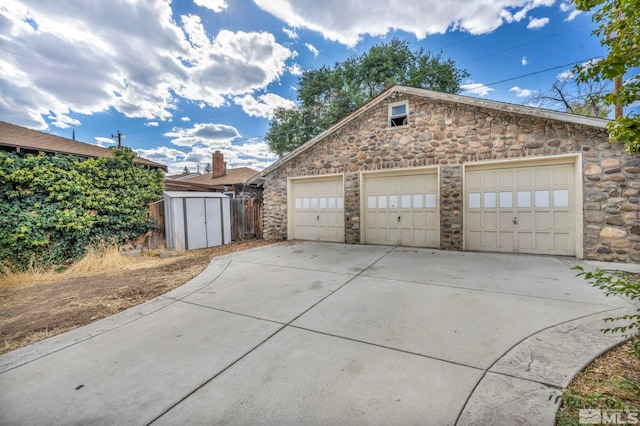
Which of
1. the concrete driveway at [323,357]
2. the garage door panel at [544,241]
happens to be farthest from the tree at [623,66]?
the garage door panel at [544,241]

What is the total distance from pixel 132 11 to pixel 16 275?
23.3 ft

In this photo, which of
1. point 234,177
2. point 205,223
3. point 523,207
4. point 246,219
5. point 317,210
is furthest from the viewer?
point 234,177

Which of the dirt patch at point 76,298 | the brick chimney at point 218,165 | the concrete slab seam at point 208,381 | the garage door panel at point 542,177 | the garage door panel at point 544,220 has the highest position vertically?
the brick chimney at point 218,165

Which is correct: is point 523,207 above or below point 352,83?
below

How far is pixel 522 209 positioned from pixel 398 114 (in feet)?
13.4

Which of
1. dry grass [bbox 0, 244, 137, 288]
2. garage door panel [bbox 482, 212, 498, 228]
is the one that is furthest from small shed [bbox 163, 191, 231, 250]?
garage door panel [bbox 482, 212, 498, 228]

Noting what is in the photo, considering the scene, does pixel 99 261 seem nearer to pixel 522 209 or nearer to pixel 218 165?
pixel 522 209

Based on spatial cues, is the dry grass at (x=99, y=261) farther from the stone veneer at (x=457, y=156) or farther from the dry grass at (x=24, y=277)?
the stone veneer at (x=457, y=156)

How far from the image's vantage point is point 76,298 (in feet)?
13.3

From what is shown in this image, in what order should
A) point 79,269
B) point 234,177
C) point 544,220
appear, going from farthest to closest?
point 234,177 < point 544,220 < point 79,269

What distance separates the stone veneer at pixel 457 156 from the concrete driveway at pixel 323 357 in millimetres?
2640

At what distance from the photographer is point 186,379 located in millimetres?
2012

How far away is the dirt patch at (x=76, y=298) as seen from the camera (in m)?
3.06

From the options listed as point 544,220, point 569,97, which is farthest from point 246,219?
point 569,97
